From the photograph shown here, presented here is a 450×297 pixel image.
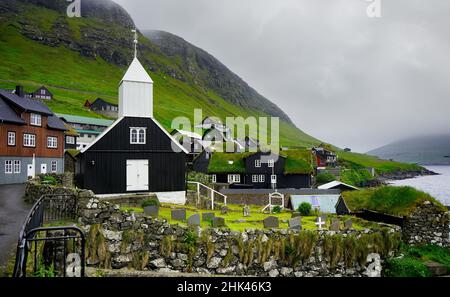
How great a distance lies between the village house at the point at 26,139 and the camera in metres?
30.0

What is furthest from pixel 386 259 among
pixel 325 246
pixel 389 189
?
pixel 389 189

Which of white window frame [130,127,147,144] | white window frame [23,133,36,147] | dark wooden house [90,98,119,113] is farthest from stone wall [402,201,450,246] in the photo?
dark wooden house [90,98,119,113]

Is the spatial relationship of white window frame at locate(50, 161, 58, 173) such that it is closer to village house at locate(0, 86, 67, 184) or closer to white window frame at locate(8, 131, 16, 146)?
village house at locate(0, 86, 67, 184)

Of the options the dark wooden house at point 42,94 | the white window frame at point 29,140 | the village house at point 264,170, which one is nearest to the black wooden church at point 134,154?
the white window frame at point 29,140

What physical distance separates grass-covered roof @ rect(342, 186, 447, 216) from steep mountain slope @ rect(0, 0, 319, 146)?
274 ft

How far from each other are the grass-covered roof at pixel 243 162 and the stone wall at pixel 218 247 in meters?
31.7

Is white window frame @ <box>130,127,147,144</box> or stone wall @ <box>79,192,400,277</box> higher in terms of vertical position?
white window frame @ <box>130,127,147,144</box>

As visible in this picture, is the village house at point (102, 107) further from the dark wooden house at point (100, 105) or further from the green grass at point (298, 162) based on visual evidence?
the green grass at point (298, 162)

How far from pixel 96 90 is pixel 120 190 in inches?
4374

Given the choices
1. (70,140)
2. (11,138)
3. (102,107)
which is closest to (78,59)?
(102,107)

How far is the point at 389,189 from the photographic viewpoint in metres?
17.2

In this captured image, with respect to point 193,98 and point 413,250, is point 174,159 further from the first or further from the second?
point 193,98

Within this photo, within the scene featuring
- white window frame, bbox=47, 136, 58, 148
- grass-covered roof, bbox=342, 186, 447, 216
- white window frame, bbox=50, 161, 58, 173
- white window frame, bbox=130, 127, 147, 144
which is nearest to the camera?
grass-covered roof, bbox=342, 186, 447, 216

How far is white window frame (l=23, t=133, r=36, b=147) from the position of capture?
32.4 metres
